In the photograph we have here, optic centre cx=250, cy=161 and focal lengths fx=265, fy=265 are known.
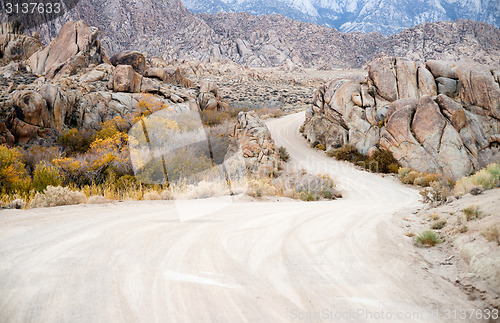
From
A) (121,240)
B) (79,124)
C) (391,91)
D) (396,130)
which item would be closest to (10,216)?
(121,240)

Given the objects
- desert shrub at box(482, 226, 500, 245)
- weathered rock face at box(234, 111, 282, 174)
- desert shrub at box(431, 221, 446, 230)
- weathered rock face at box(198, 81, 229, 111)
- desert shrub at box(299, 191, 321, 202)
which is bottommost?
desert shrub at box(299, 191, 321, 202)

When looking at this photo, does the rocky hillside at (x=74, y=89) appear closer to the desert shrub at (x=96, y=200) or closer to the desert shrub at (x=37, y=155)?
the desert shrub at (x=37, y=155)

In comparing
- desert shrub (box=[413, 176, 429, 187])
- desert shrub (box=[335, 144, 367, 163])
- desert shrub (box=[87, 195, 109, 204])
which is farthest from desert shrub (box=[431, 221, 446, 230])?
desert shrub (box=[335, 144, 367, 163])

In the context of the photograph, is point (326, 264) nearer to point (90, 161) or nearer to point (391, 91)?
point (90, 161)

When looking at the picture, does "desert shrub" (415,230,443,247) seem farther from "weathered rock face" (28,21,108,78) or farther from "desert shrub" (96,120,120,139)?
"weathered rock face" (28,21,108,78)

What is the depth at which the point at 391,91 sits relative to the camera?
666 inches

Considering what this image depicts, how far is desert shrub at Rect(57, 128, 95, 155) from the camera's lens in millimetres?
12981

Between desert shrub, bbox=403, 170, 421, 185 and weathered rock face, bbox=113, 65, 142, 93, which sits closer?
desert shrub, bbox=403, 170, 421, 185

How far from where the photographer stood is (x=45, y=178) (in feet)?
24.1

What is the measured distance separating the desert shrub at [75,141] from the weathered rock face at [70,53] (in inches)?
590

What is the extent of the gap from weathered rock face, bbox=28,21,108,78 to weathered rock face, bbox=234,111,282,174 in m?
19.9

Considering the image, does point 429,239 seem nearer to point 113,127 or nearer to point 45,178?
point 45,178

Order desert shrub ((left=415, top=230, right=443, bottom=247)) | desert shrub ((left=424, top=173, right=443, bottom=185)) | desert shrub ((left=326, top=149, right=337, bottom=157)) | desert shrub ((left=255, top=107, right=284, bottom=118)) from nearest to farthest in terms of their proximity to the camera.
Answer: desert shrub ((left=415, top=230, right=443, bottom=247)) → desert shrub ((left=424, top=173, right=443, bottom=185)) → desert shrub ((left=326, top=149, right=337, bottom=157)) → desert shrub ((left=255, top=107, right=284, bottom=118))

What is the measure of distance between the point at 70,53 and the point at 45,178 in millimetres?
26276
